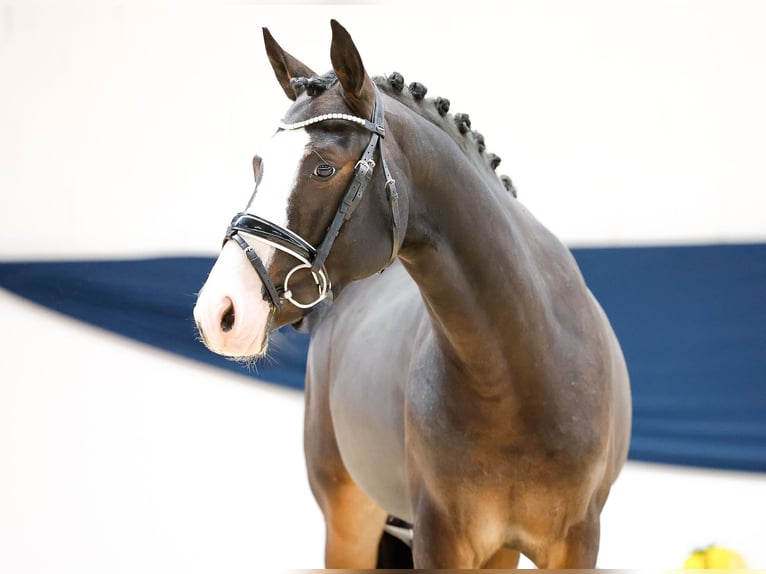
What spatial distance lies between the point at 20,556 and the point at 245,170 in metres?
1.82

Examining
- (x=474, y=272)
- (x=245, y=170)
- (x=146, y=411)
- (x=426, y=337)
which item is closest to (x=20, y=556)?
(x=146, y=411)

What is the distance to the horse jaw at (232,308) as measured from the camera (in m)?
1.53

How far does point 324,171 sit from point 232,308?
0.90 feet

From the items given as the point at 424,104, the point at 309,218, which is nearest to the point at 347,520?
the point at 424,104

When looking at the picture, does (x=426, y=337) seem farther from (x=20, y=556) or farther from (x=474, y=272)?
(x=20, y=556)

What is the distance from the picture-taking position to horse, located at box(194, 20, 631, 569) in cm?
163

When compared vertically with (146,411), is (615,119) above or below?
above

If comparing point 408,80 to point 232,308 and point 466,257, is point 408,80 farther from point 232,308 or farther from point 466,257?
point 232,308

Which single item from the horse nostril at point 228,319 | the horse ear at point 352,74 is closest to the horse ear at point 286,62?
the horse ear at point 352,74

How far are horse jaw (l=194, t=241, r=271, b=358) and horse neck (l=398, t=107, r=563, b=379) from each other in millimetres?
370

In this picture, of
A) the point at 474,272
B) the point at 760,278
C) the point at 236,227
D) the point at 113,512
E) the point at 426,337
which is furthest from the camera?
the point at 113,512

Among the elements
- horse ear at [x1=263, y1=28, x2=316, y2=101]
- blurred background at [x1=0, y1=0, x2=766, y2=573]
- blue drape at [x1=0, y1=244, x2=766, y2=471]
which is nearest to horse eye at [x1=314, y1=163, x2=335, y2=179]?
horse ear at [x1=263, y1=28, x2=316, y2=101]

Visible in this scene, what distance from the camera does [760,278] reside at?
13.2 ft

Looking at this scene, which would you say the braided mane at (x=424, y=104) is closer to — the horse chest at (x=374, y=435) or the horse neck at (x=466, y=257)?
the horse neck at (x=466, y=257)
